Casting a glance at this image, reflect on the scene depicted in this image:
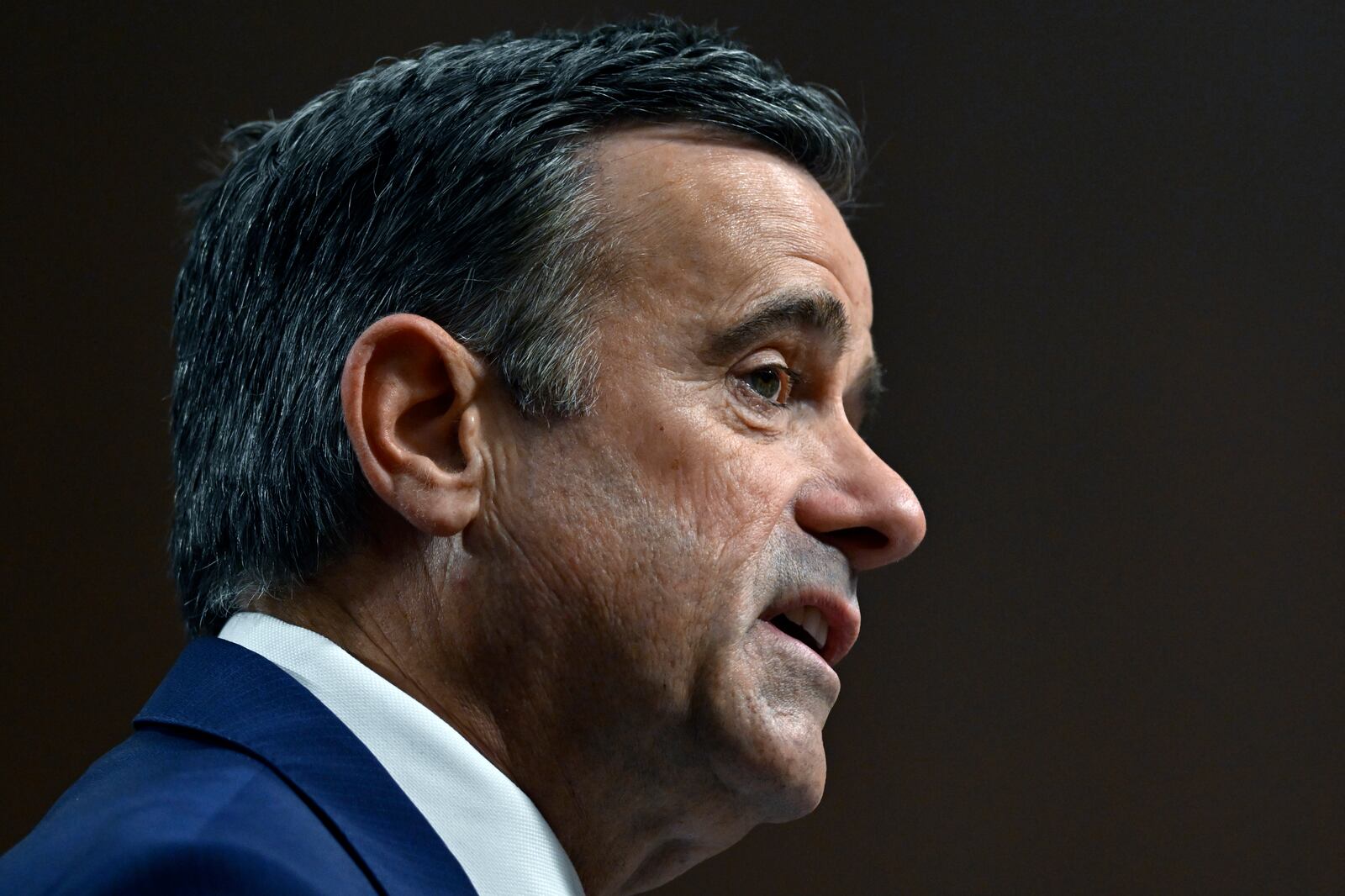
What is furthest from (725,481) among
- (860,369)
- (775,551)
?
(860,369)

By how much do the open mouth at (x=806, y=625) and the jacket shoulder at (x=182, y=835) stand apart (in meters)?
0.43

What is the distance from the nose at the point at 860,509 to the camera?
1124 mm

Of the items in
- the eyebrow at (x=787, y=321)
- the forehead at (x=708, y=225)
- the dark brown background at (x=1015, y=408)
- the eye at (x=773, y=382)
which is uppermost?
the forehead at (x=708, y=225)

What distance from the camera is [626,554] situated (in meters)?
1.06

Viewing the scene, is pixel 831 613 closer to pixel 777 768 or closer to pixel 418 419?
pixel 777 768

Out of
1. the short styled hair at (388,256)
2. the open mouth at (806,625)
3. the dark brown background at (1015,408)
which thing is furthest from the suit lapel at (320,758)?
the dark brown background at (1015,408)

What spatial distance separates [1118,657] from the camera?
189 centimetres

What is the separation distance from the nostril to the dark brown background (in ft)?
2.69

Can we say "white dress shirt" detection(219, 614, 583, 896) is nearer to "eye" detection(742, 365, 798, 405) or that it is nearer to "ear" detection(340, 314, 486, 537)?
"ear" detection(340, 314, 486, 537)

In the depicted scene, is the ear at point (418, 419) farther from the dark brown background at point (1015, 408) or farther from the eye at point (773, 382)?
the dark brown background at point (1015, 408)

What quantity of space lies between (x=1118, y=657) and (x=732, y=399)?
3.34 ft

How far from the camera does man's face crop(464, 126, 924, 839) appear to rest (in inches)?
41.8

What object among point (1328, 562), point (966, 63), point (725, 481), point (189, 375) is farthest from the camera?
point (966, 63)

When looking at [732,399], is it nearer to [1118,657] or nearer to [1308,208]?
[1118,657]
